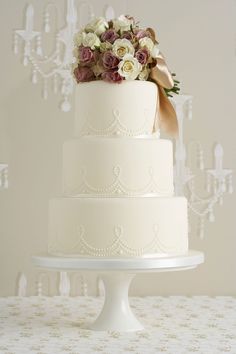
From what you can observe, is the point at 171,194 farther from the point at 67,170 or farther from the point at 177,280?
the point at 177,280

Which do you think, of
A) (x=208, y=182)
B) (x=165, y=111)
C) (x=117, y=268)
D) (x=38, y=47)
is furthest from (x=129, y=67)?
(x=208, y=182)

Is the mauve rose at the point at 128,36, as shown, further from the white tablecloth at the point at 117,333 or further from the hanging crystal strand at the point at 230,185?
the hanging crystal strand at the point at 230,185

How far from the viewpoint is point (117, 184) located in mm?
2662

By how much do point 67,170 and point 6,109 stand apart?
1.02m

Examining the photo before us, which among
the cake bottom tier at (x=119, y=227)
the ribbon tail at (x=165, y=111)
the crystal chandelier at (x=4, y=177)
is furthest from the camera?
the crystal chandelier at (x=4, y=177)

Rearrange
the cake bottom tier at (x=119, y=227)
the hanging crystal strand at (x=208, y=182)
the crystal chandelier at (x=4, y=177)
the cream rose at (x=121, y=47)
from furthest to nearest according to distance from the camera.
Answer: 1. the hanging crystal strand at (x=208, y=182)
2. the crystal chandelier at (x=4, y=177)
3. the cream rose at (x=121, y=47)
4. the cake bottom tier at (x=119, y=227)

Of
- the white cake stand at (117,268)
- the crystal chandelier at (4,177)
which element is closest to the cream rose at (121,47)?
the white cake stand at (117,268)

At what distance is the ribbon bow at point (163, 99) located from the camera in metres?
2.81

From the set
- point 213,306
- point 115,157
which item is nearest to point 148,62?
point 115,157

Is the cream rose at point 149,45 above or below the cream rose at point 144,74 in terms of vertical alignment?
above

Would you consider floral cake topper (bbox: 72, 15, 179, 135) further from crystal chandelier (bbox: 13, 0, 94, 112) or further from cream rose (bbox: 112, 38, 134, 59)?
crystal chandelier (bbox: 13, 0, 94, 112)

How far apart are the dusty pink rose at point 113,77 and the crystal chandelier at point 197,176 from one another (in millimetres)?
1094

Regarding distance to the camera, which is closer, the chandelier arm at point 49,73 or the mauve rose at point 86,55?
the mauve rose at point 86,55

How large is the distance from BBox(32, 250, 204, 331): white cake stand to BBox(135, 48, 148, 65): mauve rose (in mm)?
758
